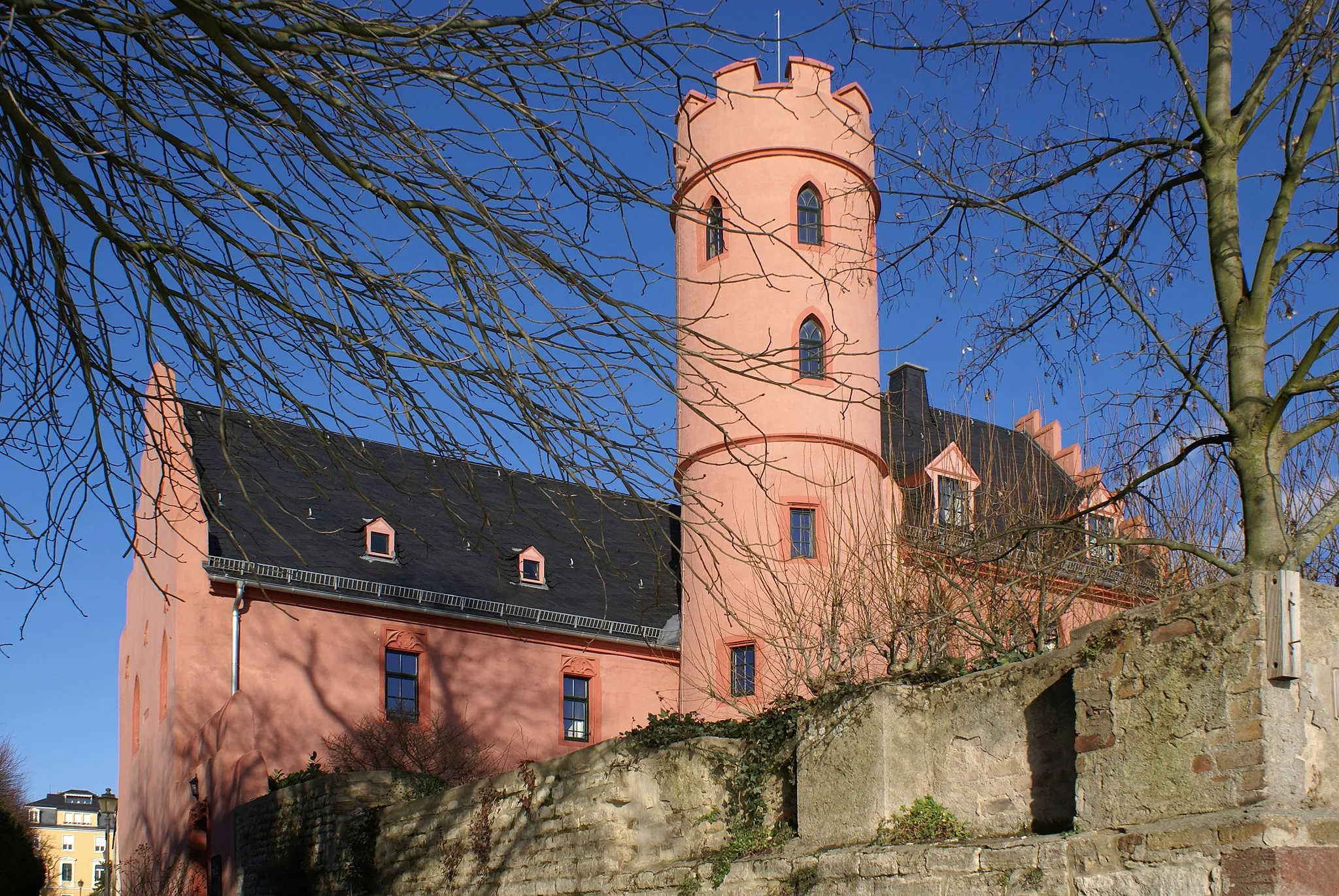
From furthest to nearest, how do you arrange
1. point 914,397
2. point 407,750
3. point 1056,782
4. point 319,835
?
point 914,397 < point 407,750 < point 319,835 < point 1056,782

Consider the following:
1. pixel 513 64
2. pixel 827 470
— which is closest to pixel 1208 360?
pixel 513 64

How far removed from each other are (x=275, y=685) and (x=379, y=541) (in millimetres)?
3789

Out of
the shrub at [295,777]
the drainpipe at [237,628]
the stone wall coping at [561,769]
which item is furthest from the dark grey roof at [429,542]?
the stone wall coping at [561,769]

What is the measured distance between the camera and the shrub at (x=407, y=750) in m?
22.7

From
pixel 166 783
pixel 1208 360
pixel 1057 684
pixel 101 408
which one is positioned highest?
pixel 1208 360

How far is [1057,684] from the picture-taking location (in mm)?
7273

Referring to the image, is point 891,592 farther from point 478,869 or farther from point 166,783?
point 166,783

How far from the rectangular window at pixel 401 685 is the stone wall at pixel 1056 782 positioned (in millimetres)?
13108

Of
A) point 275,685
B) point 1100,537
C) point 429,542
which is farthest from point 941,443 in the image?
point 1100,537

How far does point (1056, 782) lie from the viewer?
719cm

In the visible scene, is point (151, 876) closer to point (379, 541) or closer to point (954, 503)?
point (379, 541)

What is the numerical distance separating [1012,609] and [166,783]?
14878 mm

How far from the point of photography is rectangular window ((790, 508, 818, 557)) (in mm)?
20516

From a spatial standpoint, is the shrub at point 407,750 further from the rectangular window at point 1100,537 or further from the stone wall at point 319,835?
the rectangular window at point 1100,537
